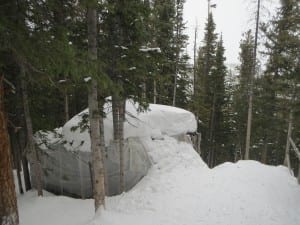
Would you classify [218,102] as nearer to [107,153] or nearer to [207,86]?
[207,86]

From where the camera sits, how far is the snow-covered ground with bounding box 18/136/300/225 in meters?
7.70

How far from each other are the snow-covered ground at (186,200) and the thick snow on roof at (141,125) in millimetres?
722

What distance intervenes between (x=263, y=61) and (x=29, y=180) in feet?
53.9

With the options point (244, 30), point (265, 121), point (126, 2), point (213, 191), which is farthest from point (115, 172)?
point (265, 121)

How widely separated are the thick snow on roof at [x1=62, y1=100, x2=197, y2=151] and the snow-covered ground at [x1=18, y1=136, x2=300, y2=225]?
0.72 m

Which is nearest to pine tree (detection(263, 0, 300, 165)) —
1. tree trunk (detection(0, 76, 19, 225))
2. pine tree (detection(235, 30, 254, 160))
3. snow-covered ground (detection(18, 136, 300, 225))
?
pine tree (detection(235, 30, 254, 160))

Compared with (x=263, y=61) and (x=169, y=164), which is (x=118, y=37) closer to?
(x=169, y=164)

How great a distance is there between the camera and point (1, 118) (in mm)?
5117

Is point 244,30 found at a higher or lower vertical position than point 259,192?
higher

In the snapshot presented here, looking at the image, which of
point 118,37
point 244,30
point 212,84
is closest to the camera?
point 118,37

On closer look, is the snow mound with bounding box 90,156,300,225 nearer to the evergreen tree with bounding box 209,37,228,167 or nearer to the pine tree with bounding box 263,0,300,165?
the pine tree with bounding box 263,0,300,165

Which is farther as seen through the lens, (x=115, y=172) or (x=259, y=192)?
(x=115, y=172)

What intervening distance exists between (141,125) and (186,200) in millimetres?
4945

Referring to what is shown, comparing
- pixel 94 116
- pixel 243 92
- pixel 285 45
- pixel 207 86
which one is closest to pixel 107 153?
pixel 94 116
